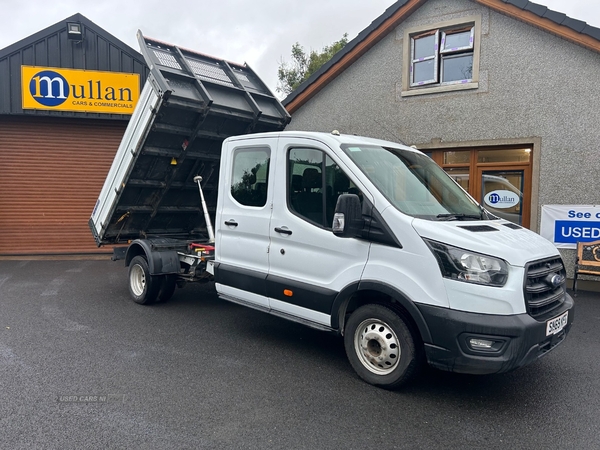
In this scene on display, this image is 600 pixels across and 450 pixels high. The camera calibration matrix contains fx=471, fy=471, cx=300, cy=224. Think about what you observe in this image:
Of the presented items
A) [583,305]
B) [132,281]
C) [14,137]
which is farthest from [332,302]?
[14,137]

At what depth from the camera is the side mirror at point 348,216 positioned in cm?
394

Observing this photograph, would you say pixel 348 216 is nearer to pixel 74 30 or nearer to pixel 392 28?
pixel 392 28

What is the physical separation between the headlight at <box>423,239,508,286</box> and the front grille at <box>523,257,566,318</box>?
23cm

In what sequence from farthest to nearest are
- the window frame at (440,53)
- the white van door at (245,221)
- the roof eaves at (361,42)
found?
the roof eaves at (361,42) < the window frame at (440,53) < the white van door at (245,221)

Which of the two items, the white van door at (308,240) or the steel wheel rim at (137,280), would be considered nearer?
the white van door at (308,240)

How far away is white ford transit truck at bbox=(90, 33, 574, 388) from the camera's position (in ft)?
11.8

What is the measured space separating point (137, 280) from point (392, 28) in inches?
284

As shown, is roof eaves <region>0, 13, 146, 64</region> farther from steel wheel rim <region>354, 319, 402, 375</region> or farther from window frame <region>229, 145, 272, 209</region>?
steel wheel rim <region>354, 319, 402, 375</region>

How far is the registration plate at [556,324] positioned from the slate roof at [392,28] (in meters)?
5.85

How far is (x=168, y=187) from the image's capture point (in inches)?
272

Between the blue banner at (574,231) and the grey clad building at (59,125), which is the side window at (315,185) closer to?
the blue banner at (574,231)

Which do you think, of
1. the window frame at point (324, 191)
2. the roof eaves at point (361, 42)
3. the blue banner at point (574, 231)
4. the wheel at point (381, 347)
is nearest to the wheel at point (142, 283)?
the window frame at point (324, 191)

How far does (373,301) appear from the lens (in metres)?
4.23

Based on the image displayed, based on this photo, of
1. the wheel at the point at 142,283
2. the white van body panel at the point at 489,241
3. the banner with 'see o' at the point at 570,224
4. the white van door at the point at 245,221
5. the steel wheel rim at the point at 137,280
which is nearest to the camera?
the white van body panel at the point at 489,241
